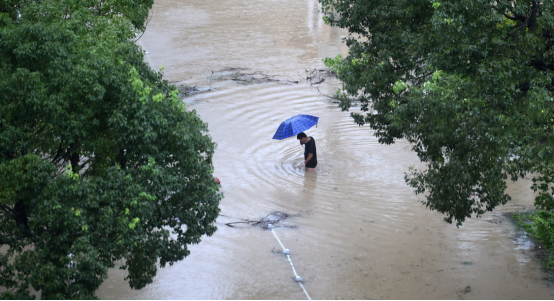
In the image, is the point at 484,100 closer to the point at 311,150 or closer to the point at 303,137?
the point at 303,137

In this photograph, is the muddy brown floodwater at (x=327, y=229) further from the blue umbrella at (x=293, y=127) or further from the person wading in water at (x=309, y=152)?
the blue umbrella at (x=293, y=127)

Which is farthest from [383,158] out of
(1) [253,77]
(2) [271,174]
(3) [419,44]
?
(1) [253,77]

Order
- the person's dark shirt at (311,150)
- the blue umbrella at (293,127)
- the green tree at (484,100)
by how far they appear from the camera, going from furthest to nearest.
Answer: the person's dark shirt at (311,150), the blue umbrella at (293,127), the green tree at (484,100)

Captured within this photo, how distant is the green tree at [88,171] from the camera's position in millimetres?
7258

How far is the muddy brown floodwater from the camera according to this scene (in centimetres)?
1011

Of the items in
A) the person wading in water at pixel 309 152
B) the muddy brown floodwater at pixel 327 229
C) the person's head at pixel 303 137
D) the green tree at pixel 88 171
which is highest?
the green tree at pixel 88 171

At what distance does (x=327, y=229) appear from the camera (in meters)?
12.2

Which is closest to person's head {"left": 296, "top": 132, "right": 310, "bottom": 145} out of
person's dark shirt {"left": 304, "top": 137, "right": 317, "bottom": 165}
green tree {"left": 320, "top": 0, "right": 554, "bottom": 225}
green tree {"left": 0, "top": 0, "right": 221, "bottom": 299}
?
person's dark shirt {"left": 304, "top": 137, "right": 317, "bottom": 165}

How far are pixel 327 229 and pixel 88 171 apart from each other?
220 inches

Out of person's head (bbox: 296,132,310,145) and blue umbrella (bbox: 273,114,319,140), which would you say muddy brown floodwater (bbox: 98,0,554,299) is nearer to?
person's head (bbox: 296,132,310,145)

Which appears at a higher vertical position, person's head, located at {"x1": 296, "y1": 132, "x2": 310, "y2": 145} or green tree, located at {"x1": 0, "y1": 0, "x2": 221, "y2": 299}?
green tree, located at {"x1": 0, "y1": 0, "x2": 221, "y2": 299}

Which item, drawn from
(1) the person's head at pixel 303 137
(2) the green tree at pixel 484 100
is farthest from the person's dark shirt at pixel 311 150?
(2) the green tree at pixel 484 100

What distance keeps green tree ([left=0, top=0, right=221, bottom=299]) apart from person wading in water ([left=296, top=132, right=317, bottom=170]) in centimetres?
601

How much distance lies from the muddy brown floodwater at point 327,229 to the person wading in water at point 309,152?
10.3 inches
